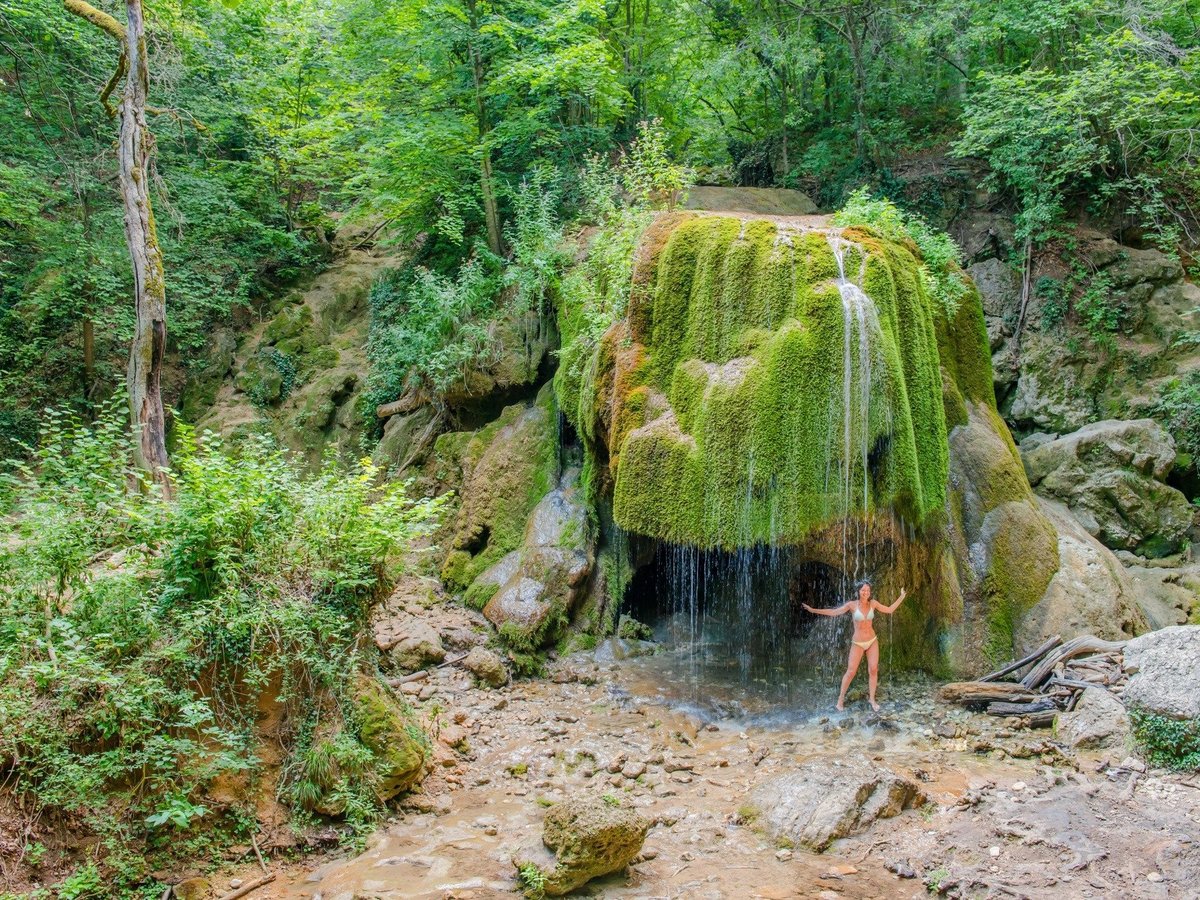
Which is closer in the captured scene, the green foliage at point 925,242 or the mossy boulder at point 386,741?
the mossy boulder at point 386,741

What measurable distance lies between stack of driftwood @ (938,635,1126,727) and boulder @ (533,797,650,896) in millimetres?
4513

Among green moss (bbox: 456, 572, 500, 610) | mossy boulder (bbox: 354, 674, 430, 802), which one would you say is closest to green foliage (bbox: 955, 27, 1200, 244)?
green moss (bbox: 456, 572, 500, 610)

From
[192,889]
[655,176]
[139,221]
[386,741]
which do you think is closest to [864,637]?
[386,741]

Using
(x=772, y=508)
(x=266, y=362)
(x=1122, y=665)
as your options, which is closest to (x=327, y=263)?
(x=266, y=362)

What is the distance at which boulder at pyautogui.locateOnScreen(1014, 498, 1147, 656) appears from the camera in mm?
8133

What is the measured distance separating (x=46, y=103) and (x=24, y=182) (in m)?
2.49

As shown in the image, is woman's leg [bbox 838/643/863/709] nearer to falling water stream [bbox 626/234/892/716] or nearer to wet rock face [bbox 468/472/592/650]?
falling water stream [bbox 626/234/892/716]

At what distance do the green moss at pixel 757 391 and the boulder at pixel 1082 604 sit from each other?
1.81 m

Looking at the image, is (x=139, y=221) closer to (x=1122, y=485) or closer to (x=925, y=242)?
(x=925, y=242)

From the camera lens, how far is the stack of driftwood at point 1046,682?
7086 millimetres

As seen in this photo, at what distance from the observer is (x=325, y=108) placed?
1573 cm

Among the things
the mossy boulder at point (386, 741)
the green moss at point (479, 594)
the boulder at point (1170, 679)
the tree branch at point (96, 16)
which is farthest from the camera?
the green moss at point (479, 594)

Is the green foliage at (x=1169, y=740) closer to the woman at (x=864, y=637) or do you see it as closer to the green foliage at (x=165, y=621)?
the woman at (x=864, y=637)

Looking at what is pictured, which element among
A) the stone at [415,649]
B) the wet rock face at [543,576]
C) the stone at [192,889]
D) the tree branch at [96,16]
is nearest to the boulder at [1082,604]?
the wet rock face at [543,576]
